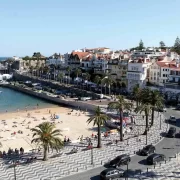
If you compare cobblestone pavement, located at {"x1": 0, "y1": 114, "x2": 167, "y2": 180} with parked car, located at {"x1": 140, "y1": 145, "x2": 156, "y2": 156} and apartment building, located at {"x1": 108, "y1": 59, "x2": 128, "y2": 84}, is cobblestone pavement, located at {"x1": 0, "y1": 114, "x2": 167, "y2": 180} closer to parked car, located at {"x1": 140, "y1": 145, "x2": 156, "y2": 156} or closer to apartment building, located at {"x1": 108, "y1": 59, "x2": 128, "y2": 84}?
parked car, located at {"x1": 140, "y1": 145, "x2": 156, "y2": 156}

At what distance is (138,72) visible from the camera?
87375 mm

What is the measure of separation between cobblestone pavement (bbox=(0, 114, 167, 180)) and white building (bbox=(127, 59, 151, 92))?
43.9 meters

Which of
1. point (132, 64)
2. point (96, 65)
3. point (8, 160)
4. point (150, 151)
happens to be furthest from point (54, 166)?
point (96, 65)

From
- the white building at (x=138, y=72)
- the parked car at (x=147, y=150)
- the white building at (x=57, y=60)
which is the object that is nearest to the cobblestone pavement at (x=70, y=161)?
the parked car at (x=147, y=150)

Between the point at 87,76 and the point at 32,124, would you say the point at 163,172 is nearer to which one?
the point at 32,124

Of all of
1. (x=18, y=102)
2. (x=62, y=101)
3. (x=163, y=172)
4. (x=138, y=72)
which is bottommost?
(x=18, y=102)

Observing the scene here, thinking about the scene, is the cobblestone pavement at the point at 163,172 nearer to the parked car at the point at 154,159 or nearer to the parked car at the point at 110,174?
the parked car at the point at 154,159

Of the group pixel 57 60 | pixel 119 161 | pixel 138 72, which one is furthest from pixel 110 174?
pixel 57 60

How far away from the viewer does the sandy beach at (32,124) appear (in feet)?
165

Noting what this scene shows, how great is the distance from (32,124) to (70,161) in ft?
104

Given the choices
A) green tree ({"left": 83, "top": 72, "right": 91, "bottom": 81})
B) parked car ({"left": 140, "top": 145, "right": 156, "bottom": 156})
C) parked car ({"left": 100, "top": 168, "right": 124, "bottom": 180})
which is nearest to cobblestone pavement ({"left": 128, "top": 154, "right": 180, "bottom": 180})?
parked car ({"left": 100, "top": 168, "right": 124, "bottom": 180})

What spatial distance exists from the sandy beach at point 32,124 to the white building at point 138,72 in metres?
22.4

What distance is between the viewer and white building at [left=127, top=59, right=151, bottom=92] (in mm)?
86500

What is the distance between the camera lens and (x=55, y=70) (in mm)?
140500
